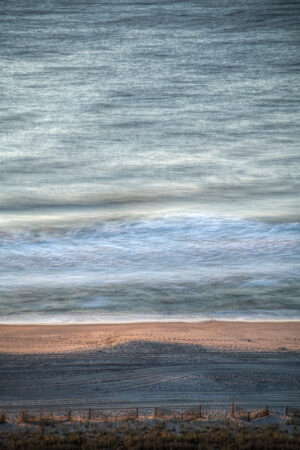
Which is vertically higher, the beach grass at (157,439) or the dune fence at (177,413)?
the dune fence at (177,413)

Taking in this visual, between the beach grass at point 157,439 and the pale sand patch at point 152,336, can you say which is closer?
the beach grass at point 157,439

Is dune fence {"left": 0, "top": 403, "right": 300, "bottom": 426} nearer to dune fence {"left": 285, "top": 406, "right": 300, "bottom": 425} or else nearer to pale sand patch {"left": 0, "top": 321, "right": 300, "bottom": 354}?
dune fence {"left": 285, "top": 406, "right": 300, "bottom": 425}

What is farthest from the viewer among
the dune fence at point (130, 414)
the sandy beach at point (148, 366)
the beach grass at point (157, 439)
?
the sandy beach at point (148, 366)

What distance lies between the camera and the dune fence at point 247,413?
33.3 feet

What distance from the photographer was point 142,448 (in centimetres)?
922

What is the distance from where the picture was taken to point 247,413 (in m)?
10.3

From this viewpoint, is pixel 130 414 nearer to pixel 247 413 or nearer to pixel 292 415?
pixel 247 413

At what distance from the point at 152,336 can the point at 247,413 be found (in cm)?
384

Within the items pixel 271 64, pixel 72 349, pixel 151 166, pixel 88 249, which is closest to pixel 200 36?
pixel 271 64

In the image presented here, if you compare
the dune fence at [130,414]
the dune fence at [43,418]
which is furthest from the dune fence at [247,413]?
the dune fence at [43,418]

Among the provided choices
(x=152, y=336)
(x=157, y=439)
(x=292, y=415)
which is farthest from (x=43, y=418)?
(x=292, y=415)

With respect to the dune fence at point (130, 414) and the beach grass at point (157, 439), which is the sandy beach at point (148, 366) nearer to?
the dune fence at point (130, 414)

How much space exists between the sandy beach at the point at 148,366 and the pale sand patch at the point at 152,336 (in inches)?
A: 1.1

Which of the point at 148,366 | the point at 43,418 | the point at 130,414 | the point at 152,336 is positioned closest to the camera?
the point at 43,418
